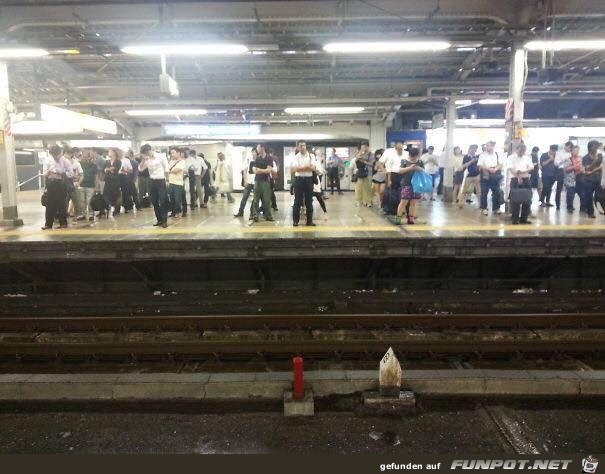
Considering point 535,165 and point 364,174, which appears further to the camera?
point 535,165

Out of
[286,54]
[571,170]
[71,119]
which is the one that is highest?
[286,54]

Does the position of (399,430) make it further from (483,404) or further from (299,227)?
(299,227)

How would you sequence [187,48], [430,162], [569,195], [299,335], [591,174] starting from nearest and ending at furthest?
1. [299,335]
2. [187,48]
3. [591,174]
4. [569,195]
5. [430,162]

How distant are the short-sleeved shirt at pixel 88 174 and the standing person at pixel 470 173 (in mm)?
8967

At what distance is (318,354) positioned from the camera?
224 inches

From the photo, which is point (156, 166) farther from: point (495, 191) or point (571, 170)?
point (571, 170)

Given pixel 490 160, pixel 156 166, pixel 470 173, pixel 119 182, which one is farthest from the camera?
pixel 470 173

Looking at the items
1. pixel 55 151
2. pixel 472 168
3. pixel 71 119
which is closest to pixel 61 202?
pixel 55 151

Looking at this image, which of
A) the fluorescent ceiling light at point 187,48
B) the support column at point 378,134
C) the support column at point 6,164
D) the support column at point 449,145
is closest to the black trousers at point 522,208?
the support column at point 449,145

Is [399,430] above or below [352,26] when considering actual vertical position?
below

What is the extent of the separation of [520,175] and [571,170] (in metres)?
2.27

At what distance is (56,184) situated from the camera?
8.92m

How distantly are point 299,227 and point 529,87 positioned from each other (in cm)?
899

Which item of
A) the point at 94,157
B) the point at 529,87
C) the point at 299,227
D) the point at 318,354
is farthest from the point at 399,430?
the point at 529,87
